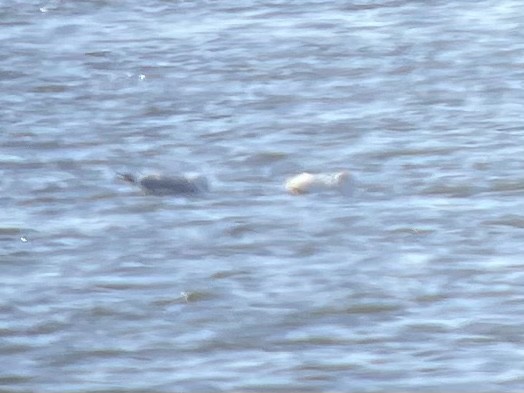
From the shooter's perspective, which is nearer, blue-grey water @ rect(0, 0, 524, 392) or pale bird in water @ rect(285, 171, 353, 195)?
blue-grey water @ rect(0, 0, 524, 392)

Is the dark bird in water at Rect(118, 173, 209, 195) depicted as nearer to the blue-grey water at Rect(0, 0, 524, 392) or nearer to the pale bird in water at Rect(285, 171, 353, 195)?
the blue-grey water at Rect(0, 0, 524, 392)

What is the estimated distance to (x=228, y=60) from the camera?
264 inches

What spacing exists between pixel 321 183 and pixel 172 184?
1.34 ft

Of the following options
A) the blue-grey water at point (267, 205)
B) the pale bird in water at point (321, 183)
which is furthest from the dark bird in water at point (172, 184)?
the pale bird in water at point (321, 183)

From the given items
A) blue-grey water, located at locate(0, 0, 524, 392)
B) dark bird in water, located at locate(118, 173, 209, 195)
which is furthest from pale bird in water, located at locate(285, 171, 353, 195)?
dark bird in water, located at locate(118, 173, 209, 195)

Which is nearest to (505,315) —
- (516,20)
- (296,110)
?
(296,110)

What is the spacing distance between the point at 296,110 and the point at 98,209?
119 cm

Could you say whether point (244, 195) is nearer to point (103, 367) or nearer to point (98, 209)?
point (98, 209)

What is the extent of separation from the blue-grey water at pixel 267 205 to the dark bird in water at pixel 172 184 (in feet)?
0.14

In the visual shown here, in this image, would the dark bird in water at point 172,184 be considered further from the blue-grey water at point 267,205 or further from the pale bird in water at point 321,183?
the pale bird in water at point 321,183

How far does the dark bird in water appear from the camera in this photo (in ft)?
16.3

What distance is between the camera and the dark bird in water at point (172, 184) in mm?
4965

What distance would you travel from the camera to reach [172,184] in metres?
4.99

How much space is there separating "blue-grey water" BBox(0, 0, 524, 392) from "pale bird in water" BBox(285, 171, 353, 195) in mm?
42
